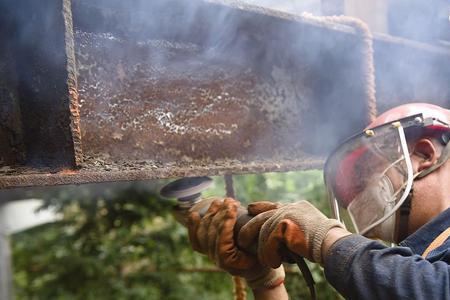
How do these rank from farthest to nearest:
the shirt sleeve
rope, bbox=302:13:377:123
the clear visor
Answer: rope, bbox=302:13:377:123 → the clear visor → the shirt sleeve

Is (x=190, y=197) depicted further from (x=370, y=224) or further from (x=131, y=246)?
(x=131, y=246)

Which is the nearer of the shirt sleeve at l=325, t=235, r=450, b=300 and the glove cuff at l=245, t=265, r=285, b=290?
the shirt sleeve at l=325, t=235, r=450, b=300

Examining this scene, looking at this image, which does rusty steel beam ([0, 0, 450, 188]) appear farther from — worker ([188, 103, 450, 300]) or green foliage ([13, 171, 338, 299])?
green foliage ([13, 171, 338, 299])

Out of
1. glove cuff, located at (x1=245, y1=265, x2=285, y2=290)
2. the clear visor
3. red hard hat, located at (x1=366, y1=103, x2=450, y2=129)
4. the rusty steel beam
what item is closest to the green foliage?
the rusty steel beam

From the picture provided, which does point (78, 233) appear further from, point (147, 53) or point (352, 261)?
point (352, 261)

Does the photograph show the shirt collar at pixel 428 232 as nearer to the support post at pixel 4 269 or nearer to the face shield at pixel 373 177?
the face shield at pixel 373 177

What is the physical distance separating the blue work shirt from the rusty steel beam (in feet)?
2.76

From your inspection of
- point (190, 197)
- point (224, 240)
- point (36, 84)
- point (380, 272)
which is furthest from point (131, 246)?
point (380, 272)

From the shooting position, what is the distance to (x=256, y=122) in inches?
102

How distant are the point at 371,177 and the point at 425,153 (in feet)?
0.83

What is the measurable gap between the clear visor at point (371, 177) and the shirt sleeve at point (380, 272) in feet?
1.16

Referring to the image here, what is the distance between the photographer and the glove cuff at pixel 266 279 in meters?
2.05

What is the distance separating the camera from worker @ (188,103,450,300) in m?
1.39

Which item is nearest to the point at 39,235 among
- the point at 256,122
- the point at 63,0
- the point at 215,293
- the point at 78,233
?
the point at 78,233
